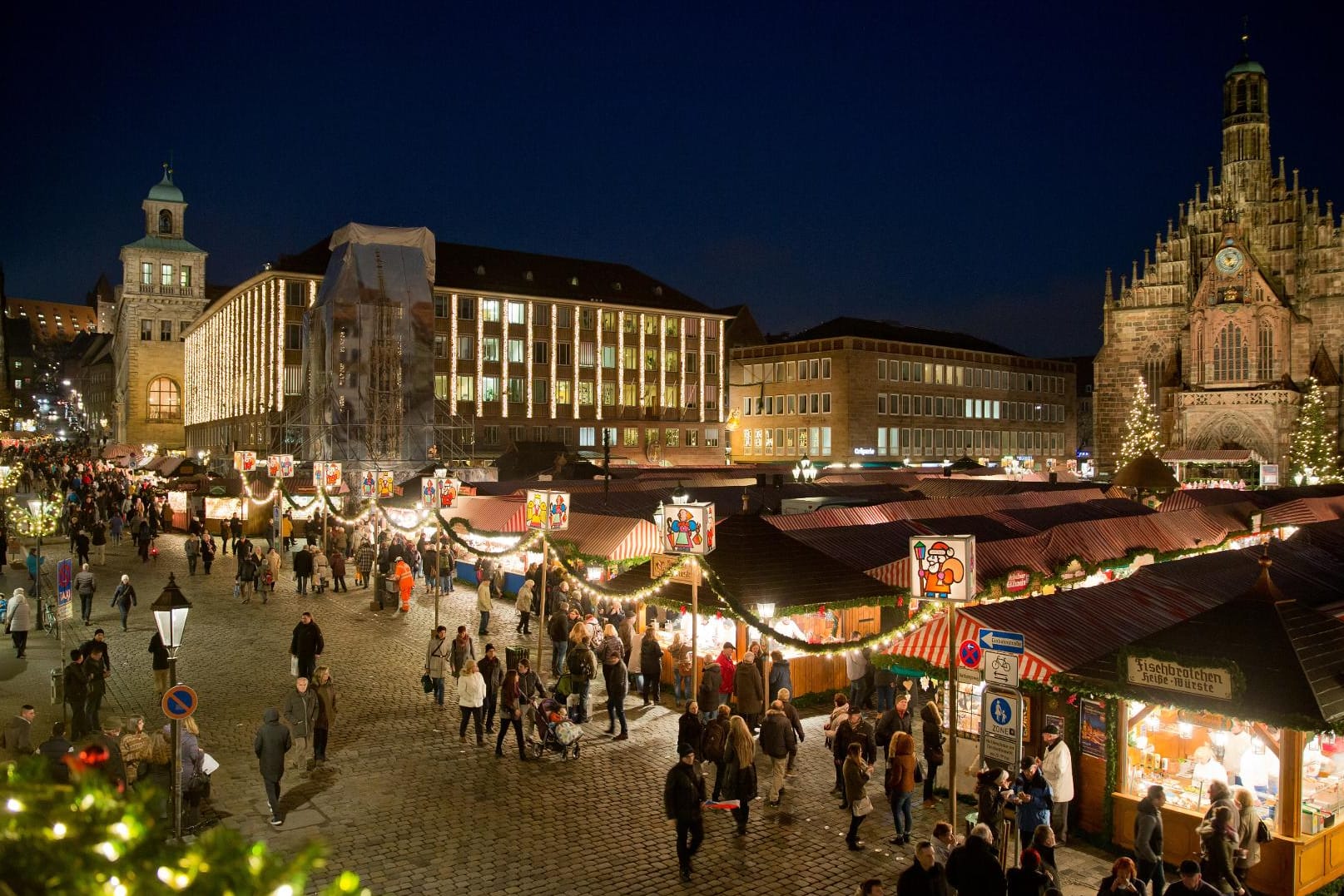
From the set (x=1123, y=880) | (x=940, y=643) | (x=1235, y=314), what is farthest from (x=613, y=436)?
(x=1123, y=880)

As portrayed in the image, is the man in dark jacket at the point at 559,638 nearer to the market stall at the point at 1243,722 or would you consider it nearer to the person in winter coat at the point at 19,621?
the market stall at the point at 1243,722

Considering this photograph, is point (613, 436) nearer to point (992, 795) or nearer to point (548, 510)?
point (548, 510)

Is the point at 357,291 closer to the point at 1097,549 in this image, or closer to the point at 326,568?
the point at 326,568

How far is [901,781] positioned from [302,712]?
7.47 m

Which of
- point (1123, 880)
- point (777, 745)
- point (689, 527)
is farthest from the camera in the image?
point (689, 527)

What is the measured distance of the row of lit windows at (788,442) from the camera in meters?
67.4

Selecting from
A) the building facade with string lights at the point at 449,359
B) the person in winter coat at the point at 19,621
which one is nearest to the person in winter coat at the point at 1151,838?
the person in winter coat at the point at 19,621

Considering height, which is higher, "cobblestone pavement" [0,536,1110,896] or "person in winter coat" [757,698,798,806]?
"person in winter coat" [757,698,798,806]

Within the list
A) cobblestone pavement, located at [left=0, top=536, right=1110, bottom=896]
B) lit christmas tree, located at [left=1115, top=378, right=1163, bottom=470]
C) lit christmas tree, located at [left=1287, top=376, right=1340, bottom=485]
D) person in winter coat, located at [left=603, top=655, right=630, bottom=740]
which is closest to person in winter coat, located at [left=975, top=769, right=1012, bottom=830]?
cobblestone pavement, located at [left=0, top=536, right=1110, bottom=896]

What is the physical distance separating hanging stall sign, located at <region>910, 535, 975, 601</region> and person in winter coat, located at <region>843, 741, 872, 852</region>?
6.32 ft

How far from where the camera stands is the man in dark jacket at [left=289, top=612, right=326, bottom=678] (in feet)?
52.9

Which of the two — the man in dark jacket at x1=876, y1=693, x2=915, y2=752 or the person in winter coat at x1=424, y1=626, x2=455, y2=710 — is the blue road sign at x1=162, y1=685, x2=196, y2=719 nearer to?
the person in winter coat at x1=424, y1=626, x2=455, y2=710

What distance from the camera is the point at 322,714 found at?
1311 centimetres

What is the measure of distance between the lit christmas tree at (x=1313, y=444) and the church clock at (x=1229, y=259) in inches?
298
